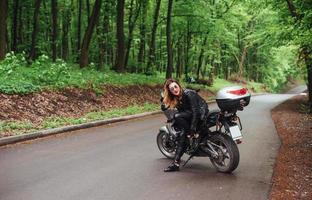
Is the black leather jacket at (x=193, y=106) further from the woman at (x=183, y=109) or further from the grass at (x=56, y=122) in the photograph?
the grass at (x=56, y=122)

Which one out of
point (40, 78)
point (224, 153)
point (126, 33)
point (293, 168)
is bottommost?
point (293, 168)

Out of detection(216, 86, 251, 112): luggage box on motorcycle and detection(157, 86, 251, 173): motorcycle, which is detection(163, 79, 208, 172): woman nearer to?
detection(157, 86, 251, 173): motorcycle

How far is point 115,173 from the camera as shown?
809cm

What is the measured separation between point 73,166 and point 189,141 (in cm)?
230

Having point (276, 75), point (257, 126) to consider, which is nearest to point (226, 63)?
point (276, 75)

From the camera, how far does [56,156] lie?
9.45 m

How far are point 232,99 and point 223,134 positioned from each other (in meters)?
0.68

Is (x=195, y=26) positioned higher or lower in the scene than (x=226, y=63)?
higher

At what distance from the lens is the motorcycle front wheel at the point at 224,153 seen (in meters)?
8.06

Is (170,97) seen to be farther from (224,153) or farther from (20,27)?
(20,27)

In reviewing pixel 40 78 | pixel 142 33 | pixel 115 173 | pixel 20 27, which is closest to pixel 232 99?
pixel 115 173

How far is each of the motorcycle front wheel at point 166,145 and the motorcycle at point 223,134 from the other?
751 mm

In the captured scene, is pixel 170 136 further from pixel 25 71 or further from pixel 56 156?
pixel 25 71

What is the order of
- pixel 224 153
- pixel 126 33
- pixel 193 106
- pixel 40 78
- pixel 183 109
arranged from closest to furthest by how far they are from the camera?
pixel 224 153 < pixel 193 106 < pixel 183 109 < pixel 40 78 < pixel 126 33
